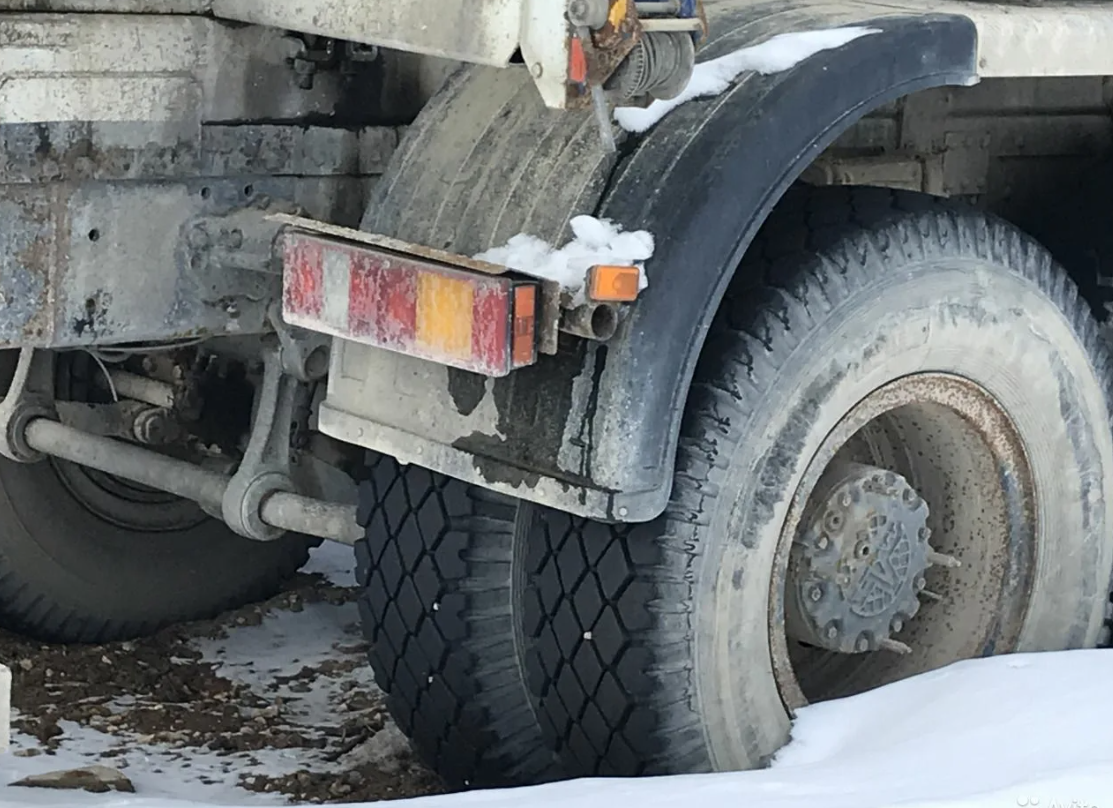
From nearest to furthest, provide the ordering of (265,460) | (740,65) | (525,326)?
(525,326)
(740,65)
(265,460)

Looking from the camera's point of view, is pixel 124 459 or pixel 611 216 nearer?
pixel 611 216

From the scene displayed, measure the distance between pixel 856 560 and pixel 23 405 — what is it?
167 centimetres

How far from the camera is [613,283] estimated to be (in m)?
2.54

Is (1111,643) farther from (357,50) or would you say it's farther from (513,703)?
(357,50)

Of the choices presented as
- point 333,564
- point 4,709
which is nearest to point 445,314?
point 4,709

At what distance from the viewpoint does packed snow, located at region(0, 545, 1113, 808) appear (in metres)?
2.61

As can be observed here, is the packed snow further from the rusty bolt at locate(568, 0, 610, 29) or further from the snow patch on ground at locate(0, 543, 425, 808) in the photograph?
the rusty bolt at locate(568, 0, 610, 29)

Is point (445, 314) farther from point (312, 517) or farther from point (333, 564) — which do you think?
point (333, 564)

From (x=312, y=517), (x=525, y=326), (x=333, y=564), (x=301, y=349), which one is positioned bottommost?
(x=333, y=564)

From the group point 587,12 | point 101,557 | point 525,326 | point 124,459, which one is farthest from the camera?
point 101,557

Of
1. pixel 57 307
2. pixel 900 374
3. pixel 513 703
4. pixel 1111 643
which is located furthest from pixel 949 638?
pixel 57 307

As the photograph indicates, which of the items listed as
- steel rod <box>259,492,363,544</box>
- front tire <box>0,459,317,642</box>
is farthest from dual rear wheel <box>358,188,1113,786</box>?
front tire <box>0,459,317,642</box>

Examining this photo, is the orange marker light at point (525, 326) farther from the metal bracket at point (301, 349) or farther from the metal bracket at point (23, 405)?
the metal bracket at point (23, 405)

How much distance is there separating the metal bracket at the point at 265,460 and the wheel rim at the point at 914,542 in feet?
2.98
